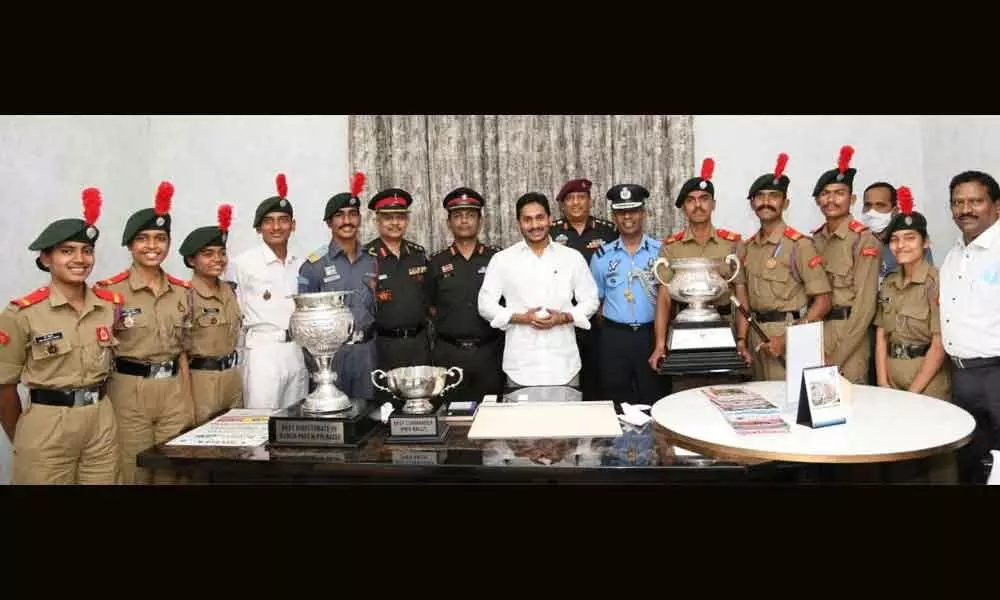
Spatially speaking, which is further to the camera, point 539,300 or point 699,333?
point 539,300

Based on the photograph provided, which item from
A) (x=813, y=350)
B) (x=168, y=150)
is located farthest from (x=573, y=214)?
(x=168, y=150)

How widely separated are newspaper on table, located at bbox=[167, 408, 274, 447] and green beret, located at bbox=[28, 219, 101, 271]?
2.95ft

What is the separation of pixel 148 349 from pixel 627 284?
2457 millimetres

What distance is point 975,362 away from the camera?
10.0 feet

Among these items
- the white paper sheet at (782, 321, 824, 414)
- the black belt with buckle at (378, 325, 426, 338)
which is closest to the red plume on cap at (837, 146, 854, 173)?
the white paper sheet at (782, 321, 824, 414)

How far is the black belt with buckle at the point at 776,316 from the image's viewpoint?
12.3 feet

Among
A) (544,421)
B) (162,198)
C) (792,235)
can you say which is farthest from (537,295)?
(162,198)

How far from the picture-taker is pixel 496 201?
16.6ft

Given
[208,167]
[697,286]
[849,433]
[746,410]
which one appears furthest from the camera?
[208,167]

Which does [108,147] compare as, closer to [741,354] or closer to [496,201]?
[496,201]

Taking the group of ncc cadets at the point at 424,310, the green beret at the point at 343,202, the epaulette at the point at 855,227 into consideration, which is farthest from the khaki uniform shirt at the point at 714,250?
the green beret at the point at 343,202

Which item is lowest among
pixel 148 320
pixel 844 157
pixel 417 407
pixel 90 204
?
pixel 417 407

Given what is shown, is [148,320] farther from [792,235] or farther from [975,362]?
[975,362]

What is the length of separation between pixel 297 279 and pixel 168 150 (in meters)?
1.66
